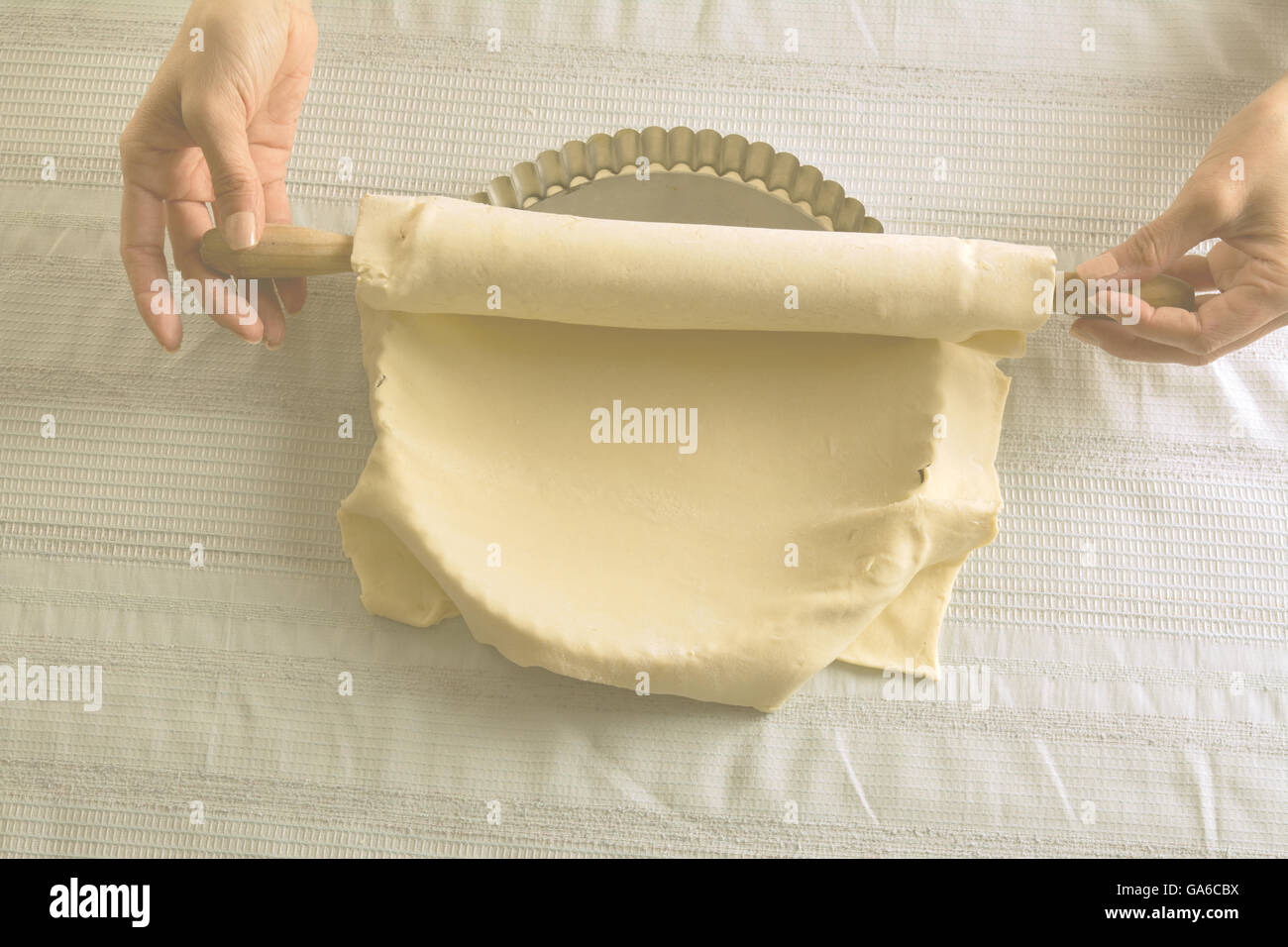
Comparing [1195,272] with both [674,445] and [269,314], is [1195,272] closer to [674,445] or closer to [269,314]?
[674,445]

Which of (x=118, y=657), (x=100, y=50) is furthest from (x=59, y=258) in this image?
(x=118, y=657)

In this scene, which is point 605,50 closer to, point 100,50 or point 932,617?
point 100,50

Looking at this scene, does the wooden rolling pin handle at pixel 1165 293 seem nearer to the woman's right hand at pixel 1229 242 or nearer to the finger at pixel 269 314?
the woman's right hand at pixel 1229 242

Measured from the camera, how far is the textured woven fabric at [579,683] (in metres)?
0.63

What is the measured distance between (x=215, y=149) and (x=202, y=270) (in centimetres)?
11

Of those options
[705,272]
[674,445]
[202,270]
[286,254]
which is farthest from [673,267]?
[202,270]

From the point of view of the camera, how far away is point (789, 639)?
59 cm

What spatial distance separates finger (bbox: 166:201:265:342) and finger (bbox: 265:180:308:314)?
3cm

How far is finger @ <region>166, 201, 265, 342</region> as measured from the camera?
0.66 metres

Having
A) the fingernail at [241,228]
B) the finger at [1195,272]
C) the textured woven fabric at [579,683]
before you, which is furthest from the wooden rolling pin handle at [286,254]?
the finger at [1195,272]

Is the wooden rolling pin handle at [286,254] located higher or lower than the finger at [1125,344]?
higher

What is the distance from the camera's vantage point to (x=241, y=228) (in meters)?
0.60

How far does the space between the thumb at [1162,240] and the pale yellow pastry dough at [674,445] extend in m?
0.06

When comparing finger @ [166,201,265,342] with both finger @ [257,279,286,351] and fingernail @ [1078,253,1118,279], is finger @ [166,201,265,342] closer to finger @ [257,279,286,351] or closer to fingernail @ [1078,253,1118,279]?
finger @ [257,279,286,351]
